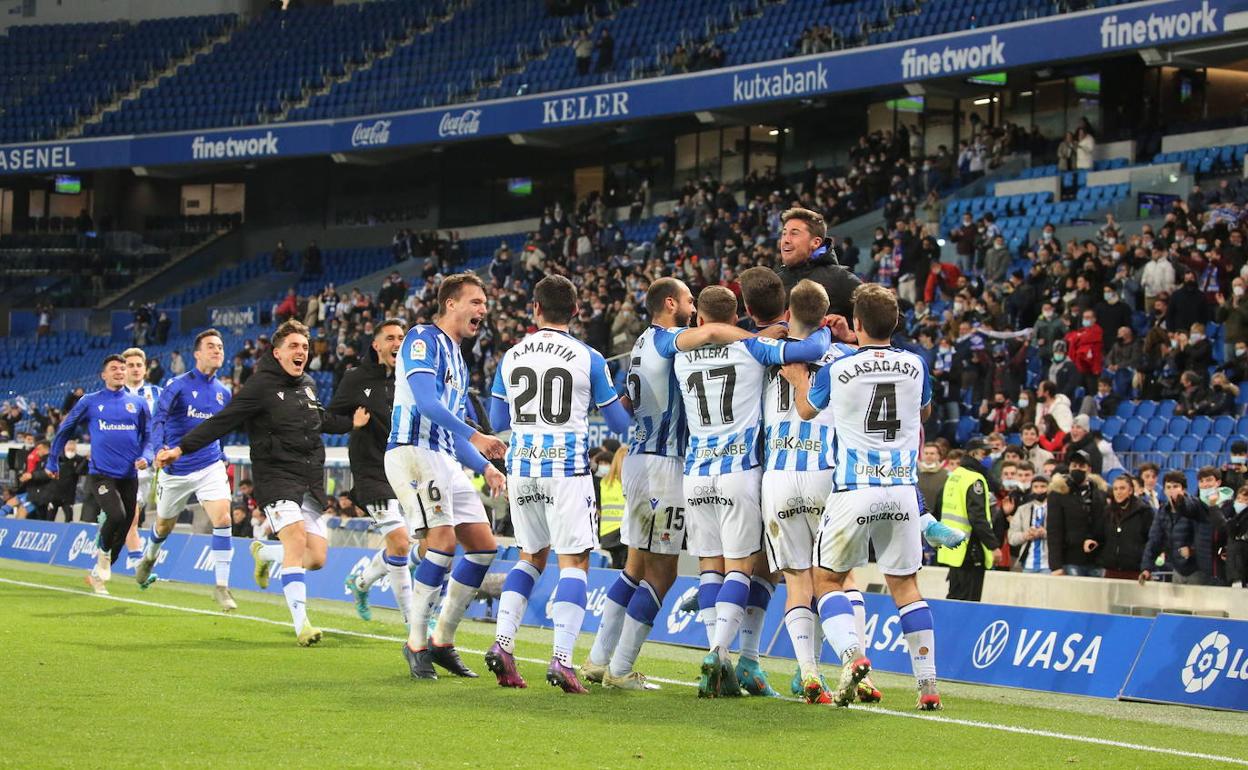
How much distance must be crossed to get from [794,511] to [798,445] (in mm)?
365

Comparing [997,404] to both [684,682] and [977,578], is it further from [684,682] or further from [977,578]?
[684,682]

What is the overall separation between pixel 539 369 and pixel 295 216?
4293cm

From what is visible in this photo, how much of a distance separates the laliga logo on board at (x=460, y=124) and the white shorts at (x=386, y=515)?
2882 cm

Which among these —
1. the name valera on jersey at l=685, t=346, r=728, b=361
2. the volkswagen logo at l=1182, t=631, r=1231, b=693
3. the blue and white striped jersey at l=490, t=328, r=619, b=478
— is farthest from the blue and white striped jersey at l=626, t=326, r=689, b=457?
the volkswagen logo at l=1182, t=631, r=1231, b=693

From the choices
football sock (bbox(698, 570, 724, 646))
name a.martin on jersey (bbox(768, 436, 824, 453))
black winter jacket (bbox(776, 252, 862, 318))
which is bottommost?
football sock (bbox(698, 570, 724, 646))

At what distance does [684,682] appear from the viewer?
32.3ft

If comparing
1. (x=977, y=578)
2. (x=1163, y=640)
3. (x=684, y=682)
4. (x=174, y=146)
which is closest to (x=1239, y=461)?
(x=977, y=578)

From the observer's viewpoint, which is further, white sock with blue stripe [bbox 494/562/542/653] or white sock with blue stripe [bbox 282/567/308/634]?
white sock with blue stripe [bbox 282/567/308/634]

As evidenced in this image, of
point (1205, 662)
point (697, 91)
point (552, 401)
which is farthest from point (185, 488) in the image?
point (697, 91)

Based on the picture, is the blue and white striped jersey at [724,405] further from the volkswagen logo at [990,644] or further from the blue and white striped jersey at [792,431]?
the volkswagen logo at [990,644]

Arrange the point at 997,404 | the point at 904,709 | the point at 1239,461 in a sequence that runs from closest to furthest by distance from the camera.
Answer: the point at 904,709
the point at 1239,461
the point at 997,404

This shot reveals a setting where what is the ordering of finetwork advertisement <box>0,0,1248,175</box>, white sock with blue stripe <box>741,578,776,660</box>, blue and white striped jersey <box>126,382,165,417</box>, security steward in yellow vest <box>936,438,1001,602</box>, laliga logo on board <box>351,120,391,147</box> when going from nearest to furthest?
white sock with blue stripe <box>741,578,776,660</box>, security steward in yellow vest <box>936,438,1001,602</box>, blue and white striped jersey <box>126,382,165,417</box>, finetwork advertisement <box>0,0,1248,175</box>, laliga logo on board <box>351,120,391,147</box>

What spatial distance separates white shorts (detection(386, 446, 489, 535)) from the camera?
9523 millimetres

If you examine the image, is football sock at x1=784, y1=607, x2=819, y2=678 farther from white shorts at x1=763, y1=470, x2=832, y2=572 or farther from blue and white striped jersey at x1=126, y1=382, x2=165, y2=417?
blue and white striped jersey at x1=126, y1=382, x2=165, y2=417
